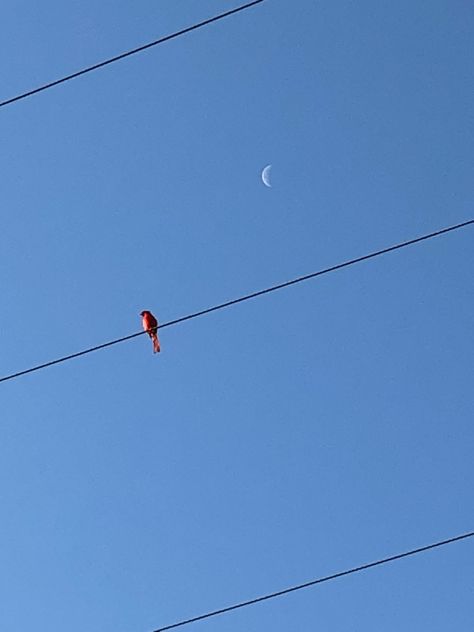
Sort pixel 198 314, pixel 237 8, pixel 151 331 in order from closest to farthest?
pixel 237 8, pixel 198 314, pixel 151 331

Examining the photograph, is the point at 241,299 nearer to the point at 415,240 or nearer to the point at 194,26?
the point at 415,240

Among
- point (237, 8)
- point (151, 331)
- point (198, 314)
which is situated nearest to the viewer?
point (237, 8)

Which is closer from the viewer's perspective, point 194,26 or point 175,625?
point 194,26

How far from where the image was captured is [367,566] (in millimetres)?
7973

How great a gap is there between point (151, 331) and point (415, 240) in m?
1.75

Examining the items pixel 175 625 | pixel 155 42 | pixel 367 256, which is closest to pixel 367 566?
pixel 175 625

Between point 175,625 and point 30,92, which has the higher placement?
point 30,92

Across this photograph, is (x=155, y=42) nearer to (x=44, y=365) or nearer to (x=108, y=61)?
(x=108, y=61)

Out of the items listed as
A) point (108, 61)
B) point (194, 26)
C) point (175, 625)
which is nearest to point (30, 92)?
point (108, 61)

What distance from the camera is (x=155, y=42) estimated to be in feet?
24.5

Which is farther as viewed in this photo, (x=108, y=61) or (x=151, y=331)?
(x=151, y=331)

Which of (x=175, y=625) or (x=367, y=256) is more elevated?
(x=367, y=256)

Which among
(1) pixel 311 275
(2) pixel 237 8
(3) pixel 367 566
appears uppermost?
(2) pixel 237 8

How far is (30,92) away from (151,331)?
5.60ft
